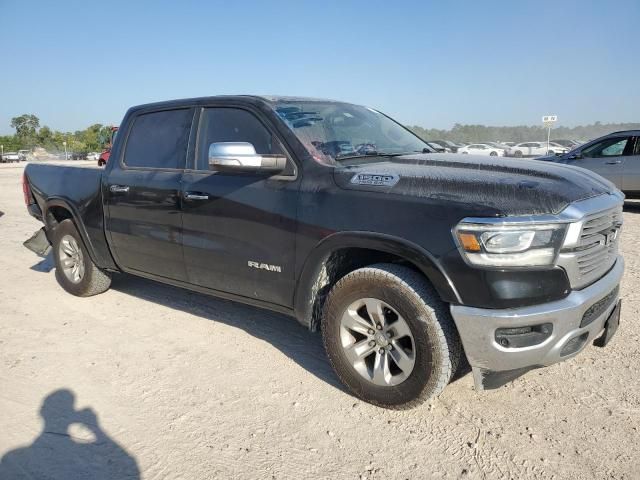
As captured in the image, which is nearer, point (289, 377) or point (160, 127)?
point (289, 377)

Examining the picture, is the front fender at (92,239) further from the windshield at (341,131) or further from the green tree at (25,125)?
the green tree at (25,125)

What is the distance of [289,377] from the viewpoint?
133 inches

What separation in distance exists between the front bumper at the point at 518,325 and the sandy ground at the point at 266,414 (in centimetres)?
41

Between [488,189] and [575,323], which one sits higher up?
[488,189]

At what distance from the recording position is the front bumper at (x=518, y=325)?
243 centimetres

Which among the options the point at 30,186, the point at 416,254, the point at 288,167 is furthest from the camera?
the point at 30,186

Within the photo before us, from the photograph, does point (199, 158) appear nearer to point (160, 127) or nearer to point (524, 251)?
point (160, 127)

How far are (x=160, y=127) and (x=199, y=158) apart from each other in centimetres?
70

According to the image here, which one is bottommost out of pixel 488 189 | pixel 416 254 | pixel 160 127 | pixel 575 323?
pixel 575 323

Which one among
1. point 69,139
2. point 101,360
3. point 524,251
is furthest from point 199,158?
point 69,139

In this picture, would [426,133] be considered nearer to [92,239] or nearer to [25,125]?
[92,239]

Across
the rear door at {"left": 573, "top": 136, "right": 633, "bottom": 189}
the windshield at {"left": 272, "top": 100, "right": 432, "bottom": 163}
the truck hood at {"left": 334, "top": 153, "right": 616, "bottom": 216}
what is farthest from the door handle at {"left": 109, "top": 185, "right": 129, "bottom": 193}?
the rear door at {"left": 573, "top": 136, "right": 633, "bottom": 189}

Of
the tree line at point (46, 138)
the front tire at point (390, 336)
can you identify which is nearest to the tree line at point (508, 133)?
the tree line at point (46, 138)

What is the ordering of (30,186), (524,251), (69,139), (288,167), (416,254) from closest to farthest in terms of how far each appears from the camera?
(524,251) < (416,254) < (288,167) < (30,186) < (69,139)
